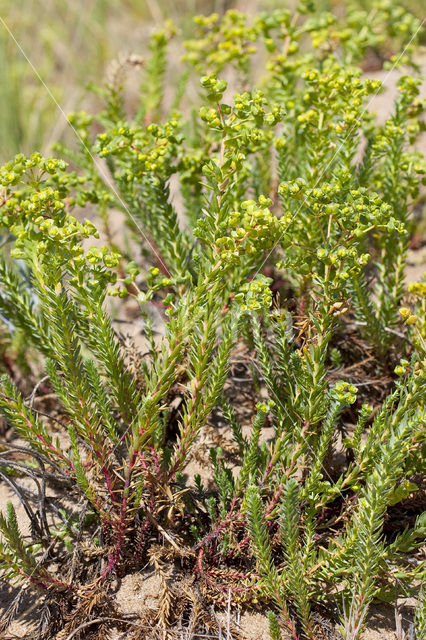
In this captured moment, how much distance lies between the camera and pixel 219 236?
1.53m

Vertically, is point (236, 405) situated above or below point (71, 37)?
below

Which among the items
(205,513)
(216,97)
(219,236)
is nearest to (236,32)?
(216,97)

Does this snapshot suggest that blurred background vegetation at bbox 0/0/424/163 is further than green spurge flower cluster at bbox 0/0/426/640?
Yes

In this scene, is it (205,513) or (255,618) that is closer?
(255,618)

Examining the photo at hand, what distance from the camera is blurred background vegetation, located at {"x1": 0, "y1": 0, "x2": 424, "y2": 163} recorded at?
4.32 metres

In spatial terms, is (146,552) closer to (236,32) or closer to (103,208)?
(103,208)

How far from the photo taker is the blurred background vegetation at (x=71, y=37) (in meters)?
4.32

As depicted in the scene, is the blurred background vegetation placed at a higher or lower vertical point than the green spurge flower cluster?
higher

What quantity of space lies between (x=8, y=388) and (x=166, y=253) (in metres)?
0.88

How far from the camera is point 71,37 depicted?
5.56m

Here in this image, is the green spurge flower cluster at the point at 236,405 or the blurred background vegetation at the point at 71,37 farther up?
the blurred background vegetation at the point at 71,37

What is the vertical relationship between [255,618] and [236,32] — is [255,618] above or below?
below

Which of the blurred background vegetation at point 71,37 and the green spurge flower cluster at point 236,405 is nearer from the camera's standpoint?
the green spurge flower cluster at point 236,405

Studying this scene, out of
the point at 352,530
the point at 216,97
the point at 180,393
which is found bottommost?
the point at 352,530
